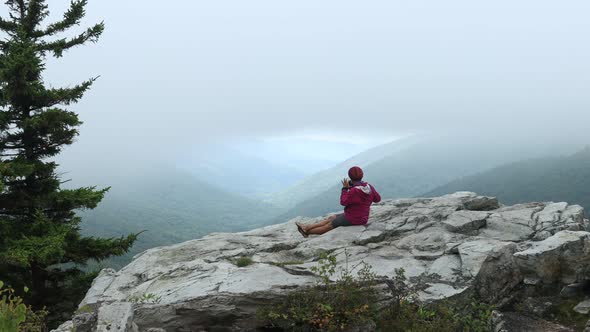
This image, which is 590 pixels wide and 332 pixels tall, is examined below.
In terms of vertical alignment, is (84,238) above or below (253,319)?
above

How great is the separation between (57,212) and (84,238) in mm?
1848

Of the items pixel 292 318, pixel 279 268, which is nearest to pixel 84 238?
pixel 279 268

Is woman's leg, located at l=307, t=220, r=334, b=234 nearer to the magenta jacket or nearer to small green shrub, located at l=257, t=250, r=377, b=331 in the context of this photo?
the magenta jacket

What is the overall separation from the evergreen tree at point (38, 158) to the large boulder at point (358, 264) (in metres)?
4.65

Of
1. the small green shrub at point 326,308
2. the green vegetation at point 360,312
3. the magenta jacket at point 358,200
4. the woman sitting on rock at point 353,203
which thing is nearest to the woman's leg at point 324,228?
the woman sitting on rock at point 353,203

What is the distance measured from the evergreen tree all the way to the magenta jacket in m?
12.0

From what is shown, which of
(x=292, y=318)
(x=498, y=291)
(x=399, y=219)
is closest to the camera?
(x=292, y=318)

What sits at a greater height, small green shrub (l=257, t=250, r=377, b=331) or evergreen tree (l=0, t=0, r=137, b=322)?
evergreen tree (l=0, t=0, r=137, b=322)

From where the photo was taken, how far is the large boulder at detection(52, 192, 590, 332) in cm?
962

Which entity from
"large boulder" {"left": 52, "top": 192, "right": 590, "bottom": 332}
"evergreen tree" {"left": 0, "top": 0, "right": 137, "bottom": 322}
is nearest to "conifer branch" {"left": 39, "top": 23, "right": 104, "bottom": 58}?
"evergreen tree" {"left": 0, "top": 0, "right": 137, "bottom": 322}

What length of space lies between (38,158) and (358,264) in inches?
686

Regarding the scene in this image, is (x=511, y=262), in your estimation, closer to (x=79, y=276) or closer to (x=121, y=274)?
(x=121, y=274)

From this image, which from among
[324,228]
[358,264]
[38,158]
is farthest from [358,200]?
[38,158]

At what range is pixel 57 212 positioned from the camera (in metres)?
19.8
